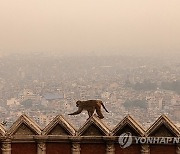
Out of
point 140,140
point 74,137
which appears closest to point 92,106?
point 74,137

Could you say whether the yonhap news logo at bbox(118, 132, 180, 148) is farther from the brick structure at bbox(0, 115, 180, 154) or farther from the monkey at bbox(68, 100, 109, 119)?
the monkey at bbox(68, 100, 109, 119)

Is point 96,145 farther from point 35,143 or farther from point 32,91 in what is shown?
point 32,91

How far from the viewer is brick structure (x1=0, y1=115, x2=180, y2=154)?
16.8 m

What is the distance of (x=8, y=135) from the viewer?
17047 mm

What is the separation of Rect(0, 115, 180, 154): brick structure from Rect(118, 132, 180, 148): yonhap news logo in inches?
5.1

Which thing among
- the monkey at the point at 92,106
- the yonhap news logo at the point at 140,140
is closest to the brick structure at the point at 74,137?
the yonhap news logo at the point at 140,140

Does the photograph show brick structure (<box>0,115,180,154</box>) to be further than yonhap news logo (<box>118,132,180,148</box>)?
Yes

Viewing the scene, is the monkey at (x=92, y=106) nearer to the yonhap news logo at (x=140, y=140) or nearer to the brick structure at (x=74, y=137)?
the brick structure at (x=74, y=137)

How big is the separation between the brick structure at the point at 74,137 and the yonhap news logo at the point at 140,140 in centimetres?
13

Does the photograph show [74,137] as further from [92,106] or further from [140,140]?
[140,140]

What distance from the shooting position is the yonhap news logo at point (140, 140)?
54.5 feet

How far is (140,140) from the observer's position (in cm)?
1675

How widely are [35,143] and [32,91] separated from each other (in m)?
104

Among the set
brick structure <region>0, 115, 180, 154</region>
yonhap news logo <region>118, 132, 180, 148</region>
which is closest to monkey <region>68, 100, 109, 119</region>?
brick structure <region>0, 115, 180, 154</region>
